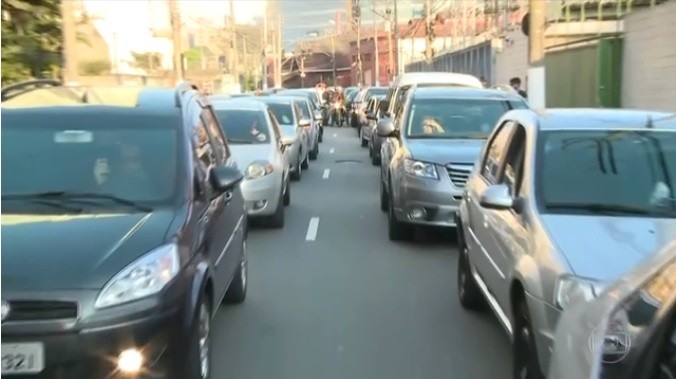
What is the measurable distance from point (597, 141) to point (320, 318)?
2.54 metres

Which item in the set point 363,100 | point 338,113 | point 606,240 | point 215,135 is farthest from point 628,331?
point 338,113

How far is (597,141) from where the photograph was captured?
652cm

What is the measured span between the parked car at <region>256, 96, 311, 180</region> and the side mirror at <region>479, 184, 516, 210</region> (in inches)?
431

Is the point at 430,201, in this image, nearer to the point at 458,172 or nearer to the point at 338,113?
the point at 458,172

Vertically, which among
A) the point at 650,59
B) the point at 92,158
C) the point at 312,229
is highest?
the point at 650,59

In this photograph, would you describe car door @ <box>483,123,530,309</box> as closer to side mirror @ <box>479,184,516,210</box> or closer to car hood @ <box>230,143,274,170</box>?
side mirror @ <box>479,184,516,210</box>

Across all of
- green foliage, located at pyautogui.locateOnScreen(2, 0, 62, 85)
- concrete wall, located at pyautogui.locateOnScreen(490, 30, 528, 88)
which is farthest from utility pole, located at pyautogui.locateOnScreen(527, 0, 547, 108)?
concrete wall, located at pyautogui.locateOnScreen(490, 30, 528, 88)

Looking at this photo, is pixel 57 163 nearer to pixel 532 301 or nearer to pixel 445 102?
pixel 532 301

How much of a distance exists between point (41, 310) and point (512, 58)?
31654mm

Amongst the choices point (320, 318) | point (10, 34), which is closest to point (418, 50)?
point (10, 34)

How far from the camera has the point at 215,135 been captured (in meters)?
7.70

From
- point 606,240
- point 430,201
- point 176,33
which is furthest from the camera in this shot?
point 176,33

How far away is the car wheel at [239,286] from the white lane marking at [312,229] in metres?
3.57

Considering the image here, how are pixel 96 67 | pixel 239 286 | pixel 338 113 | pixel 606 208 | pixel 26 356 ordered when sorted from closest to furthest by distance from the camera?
pixel 26 356, pixel 606 208, pixel 239 286, pixel 96 67, pixel 338 113
